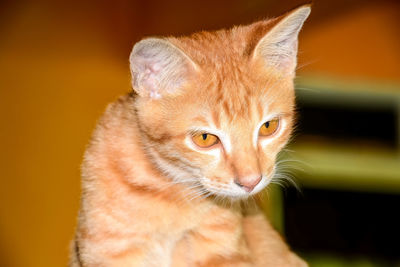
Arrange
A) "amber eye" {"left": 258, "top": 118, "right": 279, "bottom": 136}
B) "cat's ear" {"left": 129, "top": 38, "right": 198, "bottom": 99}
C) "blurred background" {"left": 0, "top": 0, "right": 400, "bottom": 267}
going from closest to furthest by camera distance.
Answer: "cat's ear" {"left": 129, "top": 38, "right": 198, "bottom": 99} < "amber eye" {"left": 258, "top": 118, "right": 279, "bottom": 136} < "blurred background" {"left": 0, "top": 0, "right": 400, "bottom": 267}

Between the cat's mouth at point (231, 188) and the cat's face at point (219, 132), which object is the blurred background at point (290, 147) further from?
the cat's mouth at point (231, 188)

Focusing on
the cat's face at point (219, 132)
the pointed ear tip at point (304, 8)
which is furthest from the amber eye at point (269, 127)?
the pointed ear tip at point (304, 8)

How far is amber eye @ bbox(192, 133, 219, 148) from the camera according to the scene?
1.27 meters

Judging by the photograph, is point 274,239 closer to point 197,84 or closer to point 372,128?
point 197,84

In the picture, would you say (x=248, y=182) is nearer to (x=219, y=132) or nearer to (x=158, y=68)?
(x=219, y=132)

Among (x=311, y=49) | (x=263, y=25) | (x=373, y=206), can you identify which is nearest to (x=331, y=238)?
(x=373, y=206)

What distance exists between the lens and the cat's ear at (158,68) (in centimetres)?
118

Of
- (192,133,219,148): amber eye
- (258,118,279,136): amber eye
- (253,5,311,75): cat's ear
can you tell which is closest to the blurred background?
(253,5,311,75): cat's ear

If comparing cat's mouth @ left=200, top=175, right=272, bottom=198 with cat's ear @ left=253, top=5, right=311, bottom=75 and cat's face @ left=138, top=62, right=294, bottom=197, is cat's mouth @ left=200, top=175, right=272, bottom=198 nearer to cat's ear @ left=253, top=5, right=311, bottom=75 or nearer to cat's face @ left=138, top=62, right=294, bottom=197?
cat's face @ left=138, top=62, right=294, bottom=197

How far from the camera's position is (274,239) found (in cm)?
161

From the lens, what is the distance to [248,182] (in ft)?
4.00

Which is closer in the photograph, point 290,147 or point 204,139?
point 204,139

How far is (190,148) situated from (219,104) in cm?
13

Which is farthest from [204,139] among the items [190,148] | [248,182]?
[248,182]
